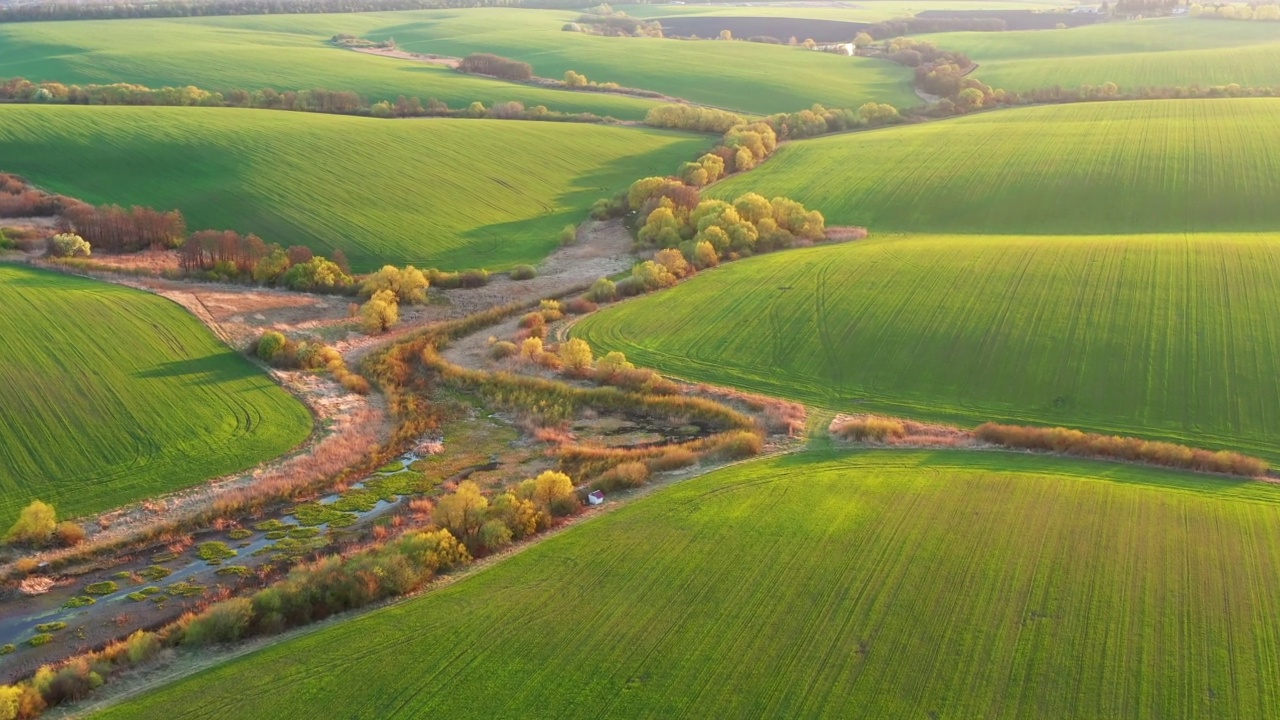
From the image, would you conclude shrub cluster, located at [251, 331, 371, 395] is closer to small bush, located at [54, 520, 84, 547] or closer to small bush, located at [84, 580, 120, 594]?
small bush, located at [54, 520, 84, 547]

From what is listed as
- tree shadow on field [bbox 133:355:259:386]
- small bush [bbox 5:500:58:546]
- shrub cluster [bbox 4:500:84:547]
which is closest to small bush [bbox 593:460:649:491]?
shrub cluster [bbox 4:500:84:547]

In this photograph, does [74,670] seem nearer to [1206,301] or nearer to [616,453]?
[616,453]

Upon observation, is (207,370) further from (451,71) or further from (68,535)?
(451,71)

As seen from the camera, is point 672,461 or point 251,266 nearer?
point 672,461

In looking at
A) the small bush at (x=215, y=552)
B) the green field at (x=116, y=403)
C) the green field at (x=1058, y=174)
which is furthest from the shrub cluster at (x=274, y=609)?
the green field at (x=1058, y=174)

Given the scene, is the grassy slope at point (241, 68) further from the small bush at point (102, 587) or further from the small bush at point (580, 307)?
the small bush at point (102, 587)


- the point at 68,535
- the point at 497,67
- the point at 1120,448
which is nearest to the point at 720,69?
the point at 497,67
